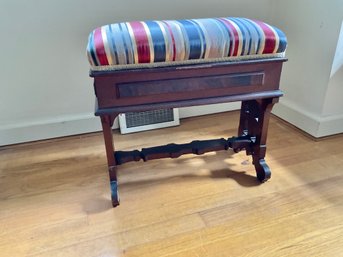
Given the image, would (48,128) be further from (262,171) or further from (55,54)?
(262,171)

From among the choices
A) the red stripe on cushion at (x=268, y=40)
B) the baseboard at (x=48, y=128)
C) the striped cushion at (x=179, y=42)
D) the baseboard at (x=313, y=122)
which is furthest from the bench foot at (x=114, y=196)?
the baseboard at (x=313, y=122)

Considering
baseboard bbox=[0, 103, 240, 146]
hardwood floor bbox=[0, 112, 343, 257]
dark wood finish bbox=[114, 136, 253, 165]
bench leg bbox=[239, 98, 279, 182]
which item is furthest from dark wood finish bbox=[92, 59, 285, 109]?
baseboard bbox=[0, 103, 240, 146]

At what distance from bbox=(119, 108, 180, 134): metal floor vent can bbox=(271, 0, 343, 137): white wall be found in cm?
62

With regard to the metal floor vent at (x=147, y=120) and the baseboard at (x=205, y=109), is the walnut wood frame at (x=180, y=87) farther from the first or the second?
the baseboard at (x=205, y=109)

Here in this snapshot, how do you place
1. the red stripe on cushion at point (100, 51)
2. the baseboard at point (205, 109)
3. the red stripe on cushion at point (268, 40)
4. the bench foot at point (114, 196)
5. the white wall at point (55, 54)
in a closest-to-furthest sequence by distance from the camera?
1. the red stripe on cushion at point (100, 51)
2. the red stripe on cushion at point (268, 40)
3. the bench foot at point (114, 196)
4. the white wall at point (55, 54)
5. the baseboard at point (205, 109)

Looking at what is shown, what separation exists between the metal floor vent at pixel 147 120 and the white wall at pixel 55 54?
15 cm

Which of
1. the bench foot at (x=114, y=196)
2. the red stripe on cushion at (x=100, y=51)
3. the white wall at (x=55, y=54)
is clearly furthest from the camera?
the white wall at (x=55, y=54)

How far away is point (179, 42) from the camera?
0.78 m

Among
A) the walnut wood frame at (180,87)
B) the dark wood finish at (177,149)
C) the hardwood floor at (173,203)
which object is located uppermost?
the walnut wood frame at (180,87)

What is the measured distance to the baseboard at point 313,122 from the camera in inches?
52.7

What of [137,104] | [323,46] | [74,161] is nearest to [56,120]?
[74,161]

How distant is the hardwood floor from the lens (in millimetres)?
821

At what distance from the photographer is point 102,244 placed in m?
0.83

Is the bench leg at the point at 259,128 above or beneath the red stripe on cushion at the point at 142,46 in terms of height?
beneath
